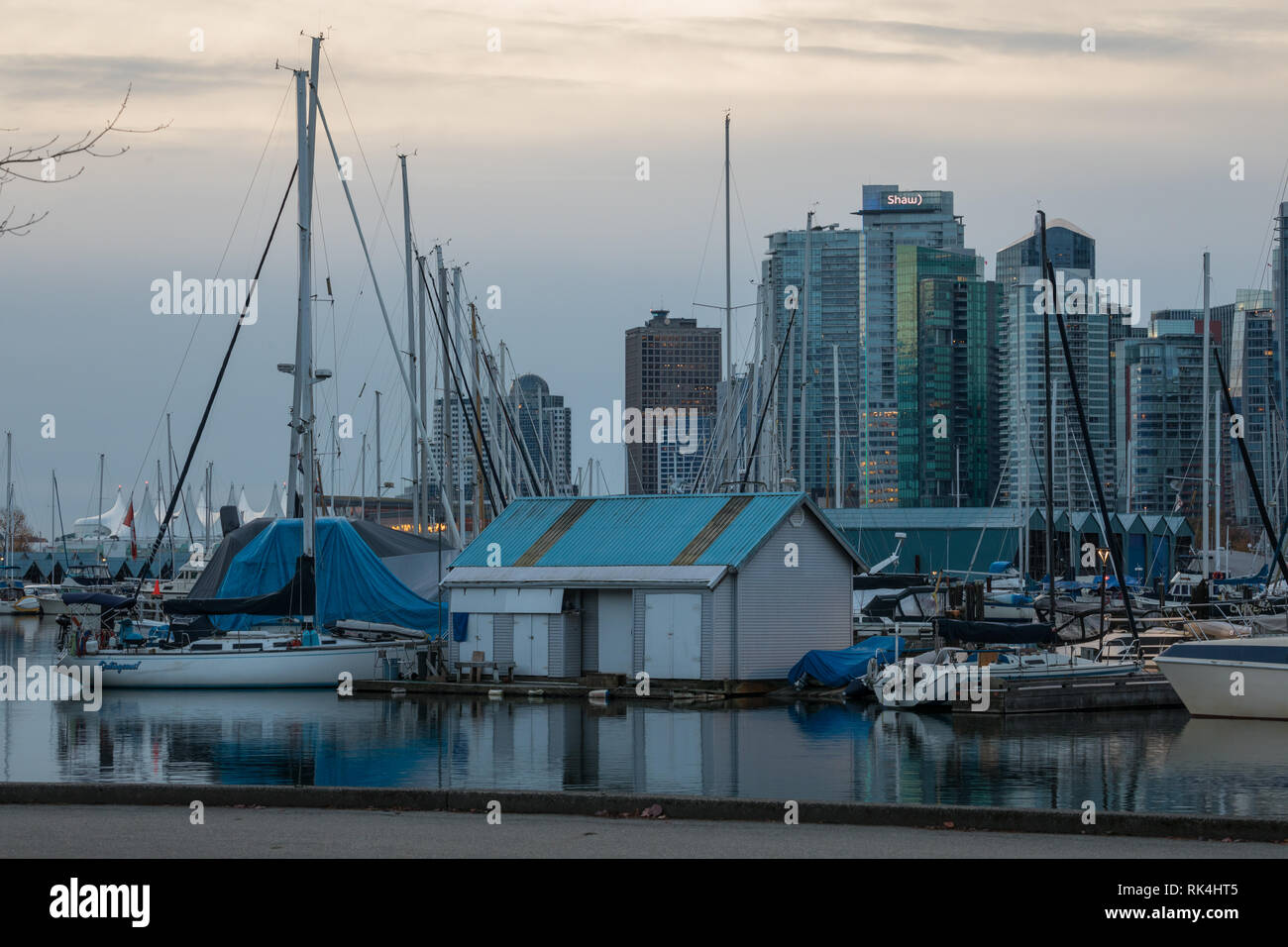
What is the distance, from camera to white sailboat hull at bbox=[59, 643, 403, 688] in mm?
48031

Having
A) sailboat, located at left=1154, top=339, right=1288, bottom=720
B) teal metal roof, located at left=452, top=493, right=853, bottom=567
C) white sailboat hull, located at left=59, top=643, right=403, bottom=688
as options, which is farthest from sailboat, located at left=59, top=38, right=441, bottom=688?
sailboat, located at left=1154, top=339, right=1288, bottom=720

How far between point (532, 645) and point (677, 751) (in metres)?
16.8

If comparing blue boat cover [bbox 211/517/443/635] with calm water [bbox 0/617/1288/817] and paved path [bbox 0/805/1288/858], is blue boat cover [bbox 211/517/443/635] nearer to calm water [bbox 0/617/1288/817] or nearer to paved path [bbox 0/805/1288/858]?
calm water [bbox 0/617/1288/817]

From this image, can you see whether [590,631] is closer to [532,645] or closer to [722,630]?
[532,645]

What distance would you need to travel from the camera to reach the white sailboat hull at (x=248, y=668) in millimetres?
48031

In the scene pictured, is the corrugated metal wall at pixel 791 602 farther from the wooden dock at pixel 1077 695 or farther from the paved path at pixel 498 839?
the paved path at pixel 498 839

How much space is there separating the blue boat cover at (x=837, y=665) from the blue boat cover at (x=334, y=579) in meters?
13.5

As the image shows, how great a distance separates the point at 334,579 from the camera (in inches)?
2076

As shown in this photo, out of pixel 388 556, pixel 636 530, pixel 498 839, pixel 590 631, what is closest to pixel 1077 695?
pixel 636 530

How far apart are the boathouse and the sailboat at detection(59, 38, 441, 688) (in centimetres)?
393

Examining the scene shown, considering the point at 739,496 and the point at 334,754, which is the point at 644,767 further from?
the point at 739,496
